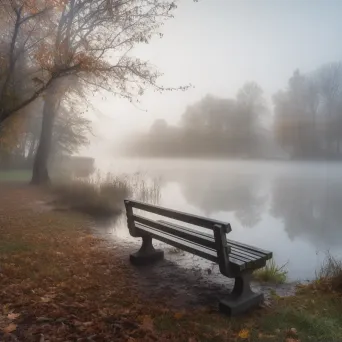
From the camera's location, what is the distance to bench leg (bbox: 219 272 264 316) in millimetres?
4066

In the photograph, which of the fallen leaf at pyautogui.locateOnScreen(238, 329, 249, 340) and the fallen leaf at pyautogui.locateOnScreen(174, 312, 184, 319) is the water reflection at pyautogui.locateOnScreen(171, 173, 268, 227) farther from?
the fallen leaf at pyautogui.locateOnScreen(238, 329, 249, 340)

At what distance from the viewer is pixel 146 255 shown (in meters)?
6.10

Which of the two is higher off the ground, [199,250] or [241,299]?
[199,250]

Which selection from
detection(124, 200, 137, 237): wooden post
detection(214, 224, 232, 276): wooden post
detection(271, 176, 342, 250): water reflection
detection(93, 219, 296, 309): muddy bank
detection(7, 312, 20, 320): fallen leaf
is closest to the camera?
detection(7, 312, 20, 320): fallen leaf

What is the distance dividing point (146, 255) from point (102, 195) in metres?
7.76

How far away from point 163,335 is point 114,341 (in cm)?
49

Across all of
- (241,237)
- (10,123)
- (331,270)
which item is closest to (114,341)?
(331,270)

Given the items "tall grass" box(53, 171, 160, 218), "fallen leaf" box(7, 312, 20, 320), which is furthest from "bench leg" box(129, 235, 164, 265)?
"tall grass" box(53, 171, 160, 218)

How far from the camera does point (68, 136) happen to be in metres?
28.5

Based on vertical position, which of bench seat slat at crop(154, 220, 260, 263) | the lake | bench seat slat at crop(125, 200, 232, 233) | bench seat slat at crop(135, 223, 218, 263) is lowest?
the lake

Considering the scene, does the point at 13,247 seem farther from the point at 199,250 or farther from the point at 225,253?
the point at 225,253

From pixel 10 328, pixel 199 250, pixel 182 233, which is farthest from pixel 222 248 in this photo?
pixel 10 328

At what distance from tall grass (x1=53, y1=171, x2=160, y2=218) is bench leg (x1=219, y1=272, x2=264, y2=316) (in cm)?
771

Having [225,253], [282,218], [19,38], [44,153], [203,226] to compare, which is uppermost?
[19,38]
